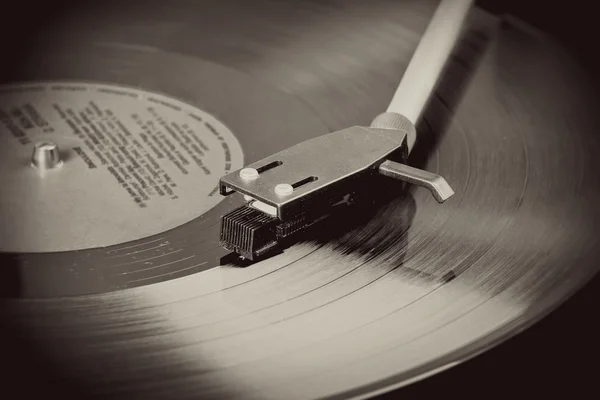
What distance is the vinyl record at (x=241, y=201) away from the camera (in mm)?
Result: 597

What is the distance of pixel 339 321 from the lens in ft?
2.04

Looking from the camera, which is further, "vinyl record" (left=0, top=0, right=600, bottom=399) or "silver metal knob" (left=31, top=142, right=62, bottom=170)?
"silver metal knob" (left=31, top=142, right=62, bottom=170)

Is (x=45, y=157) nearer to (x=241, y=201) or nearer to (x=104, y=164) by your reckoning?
(x=104, y=164)

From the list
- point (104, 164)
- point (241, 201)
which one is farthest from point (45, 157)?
point (241, 201)

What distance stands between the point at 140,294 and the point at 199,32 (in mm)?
495

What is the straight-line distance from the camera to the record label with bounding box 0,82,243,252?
2.39 feet

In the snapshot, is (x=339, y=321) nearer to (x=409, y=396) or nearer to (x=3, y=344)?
(x=409, y=396)

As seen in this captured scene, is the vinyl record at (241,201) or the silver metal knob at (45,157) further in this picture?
the silver metal knob at (45,157)

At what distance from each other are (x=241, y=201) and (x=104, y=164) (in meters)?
0.14

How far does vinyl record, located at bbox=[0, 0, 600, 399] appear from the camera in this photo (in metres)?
0.60

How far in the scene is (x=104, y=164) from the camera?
2.68ft

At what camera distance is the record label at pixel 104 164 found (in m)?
0.73

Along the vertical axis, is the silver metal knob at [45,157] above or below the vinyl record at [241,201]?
below

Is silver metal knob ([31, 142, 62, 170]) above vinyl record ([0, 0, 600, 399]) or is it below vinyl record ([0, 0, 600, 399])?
below
